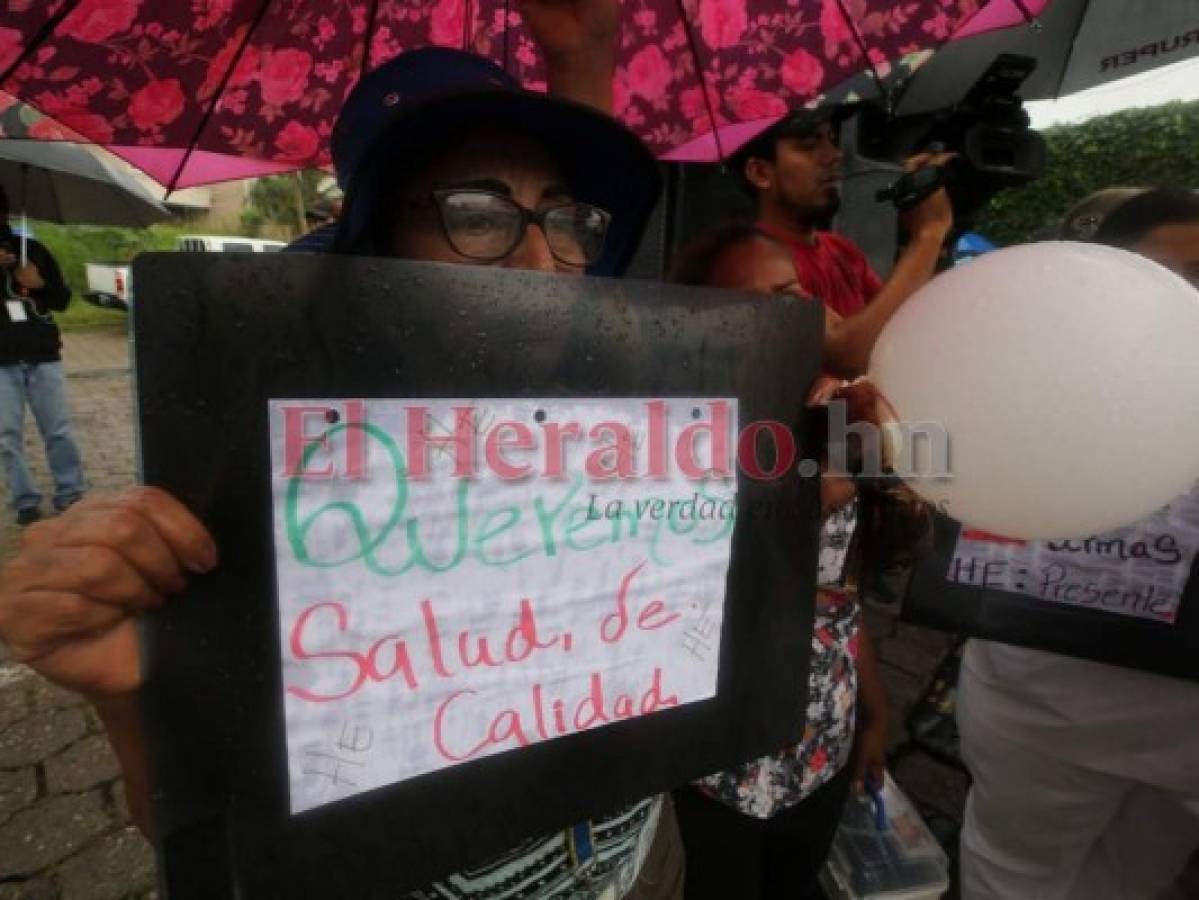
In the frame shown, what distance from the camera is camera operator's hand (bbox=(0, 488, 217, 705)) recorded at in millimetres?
492

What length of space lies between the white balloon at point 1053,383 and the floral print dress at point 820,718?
Result: 419 mm

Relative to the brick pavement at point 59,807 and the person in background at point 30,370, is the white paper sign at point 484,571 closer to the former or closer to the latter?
the brick pavement at point 59,807

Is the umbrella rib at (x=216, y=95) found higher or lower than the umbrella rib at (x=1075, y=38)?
lower

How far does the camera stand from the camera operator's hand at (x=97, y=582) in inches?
19.4

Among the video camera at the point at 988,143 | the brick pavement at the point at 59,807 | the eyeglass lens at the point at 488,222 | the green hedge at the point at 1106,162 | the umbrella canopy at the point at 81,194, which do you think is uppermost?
the green hedge at the point at 1106,162

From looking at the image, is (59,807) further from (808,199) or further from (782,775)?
(808,199)

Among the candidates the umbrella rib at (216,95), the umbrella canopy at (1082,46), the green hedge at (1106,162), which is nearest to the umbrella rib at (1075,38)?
the umbrella canopy at (1082,46)

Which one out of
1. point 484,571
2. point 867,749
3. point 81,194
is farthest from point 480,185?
point 81,194

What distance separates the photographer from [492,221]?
0.86 meters

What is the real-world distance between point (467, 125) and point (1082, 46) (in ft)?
7.75

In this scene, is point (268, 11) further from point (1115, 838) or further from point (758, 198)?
point (1115, 838)

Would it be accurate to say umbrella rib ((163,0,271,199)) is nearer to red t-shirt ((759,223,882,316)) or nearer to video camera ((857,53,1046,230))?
red t-shirt ((759,223,882,316))

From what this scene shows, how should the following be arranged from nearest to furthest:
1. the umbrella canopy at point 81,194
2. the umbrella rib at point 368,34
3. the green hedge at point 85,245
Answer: the umbrella rib at point 368,34 < the umbrella canopy at point 81,194 < the green hedge at point 85,245

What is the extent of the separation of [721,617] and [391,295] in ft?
1.78
